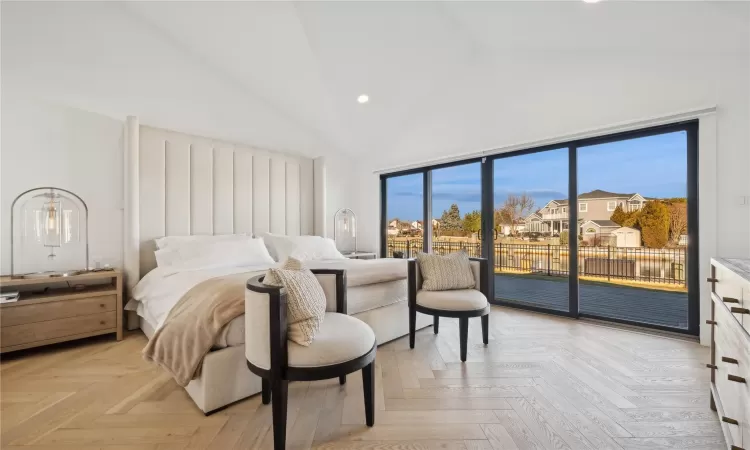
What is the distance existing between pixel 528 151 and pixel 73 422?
444cm

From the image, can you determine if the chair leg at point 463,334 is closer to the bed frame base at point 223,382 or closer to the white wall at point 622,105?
the bed frame base at point 223,382

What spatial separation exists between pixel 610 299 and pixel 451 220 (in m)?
2.39

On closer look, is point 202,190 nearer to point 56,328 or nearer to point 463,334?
point 56,328

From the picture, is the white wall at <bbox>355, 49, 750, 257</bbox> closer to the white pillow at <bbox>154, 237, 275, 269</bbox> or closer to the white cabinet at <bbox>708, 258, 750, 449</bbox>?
the white cabinet at <bbox>708, 258, 750, 449</bbox>

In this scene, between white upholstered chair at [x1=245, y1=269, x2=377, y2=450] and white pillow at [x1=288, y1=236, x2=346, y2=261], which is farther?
white pillow at [x1=288, y1=236, x2=346, y2=261]

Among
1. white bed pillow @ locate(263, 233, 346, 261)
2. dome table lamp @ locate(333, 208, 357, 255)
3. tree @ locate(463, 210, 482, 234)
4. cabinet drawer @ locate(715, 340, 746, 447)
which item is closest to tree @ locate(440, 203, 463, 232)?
tree @ locate(463, 210, 482, 234)

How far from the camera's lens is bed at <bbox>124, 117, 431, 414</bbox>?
1799 mm

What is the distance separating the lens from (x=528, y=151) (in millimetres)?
3725

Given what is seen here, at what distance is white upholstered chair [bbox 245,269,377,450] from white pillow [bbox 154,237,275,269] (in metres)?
1.78

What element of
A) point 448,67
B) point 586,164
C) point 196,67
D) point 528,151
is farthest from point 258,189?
point 586,164

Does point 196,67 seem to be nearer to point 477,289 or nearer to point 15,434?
point 15,434

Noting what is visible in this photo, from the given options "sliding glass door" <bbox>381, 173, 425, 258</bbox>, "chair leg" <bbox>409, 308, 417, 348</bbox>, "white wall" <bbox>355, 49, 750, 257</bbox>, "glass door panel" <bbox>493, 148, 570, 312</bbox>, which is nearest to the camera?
"white wall" <bbox>355, 49, 750, 257</bbox>

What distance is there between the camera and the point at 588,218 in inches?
138

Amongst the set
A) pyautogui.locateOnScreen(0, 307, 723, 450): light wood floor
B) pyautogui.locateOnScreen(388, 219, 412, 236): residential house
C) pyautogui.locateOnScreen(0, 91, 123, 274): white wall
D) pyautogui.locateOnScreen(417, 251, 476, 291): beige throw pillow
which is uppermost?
pyautogui.locateOnScreen(0, 91, 123, 274): white wall
